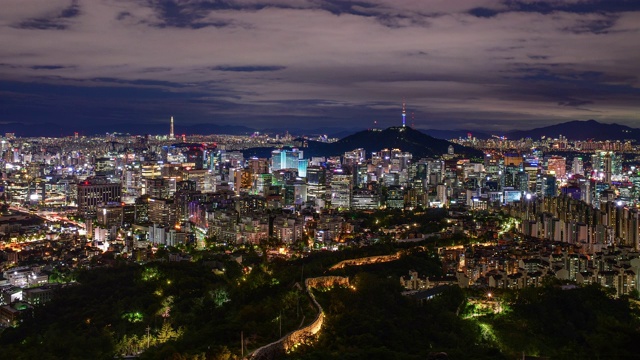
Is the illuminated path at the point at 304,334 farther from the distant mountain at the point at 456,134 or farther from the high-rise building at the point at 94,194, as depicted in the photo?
the distant mountain at the point at 456,134

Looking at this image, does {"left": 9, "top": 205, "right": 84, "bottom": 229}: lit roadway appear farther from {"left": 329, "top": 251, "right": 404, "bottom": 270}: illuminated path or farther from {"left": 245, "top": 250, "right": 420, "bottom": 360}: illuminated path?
{"left": 245, "top": 250, "right": 420, "bottom": 360}: illuminated path

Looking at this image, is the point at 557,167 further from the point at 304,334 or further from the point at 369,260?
the point at 304,334

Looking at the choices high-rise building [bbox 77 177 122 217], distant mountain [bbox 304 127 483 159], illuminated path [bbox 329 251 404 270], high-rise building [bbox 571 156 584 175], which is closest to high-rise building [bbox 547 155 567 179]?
high-rise building [bbox 571 156 584 175]

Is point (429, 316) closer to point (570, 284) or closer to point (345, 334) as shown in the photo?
point (345, 334)

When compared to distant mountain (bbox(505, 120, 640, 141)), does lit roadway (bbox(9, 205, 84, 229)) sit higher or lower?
lower

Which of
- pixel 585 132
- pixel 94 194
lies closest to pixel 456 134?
pixel 585 132
